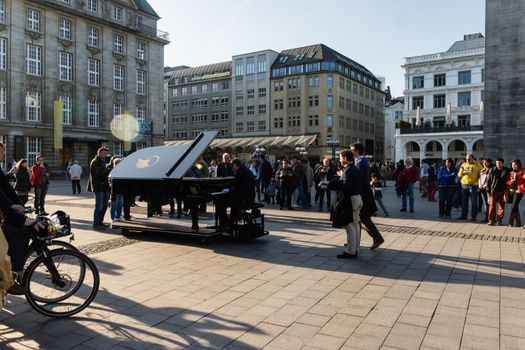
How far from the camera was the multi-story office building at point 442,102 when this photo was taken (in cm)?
5980

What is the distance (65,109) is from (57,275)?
4460 cm

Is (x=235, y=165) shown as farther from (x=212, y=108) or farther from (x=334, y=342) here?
(x=212, y=108)

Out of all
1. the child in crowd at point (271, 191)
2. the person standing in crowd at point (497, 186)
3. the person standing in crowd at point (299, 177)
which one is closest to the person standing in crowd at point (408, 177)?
the person standing in crowd at point (497, 186)

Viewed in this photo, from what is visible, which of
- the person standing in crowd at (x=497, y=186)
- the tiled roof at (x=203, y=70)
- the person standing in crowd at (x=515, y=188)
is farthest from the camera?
the tiled roof at (x=203, y=70)

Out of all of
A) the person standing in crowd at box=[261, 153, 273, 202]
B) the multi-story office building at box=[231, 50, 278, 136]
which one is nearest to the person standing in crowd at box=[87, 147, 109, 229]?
the person standing in crowd at box=[261, 153, 273, 202]

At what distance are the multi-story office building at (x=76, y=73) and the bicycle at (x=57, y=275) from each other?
38.8 m

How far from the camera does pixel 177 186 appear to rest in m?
8.65

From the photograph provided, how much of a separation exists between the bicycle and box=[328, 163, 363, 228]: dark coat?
416 centimetres

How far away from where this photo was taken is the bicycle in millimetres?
4547

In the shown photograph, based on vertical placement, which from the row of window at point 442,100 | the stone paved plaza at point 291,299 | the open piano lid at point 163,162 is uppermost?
the row of window at point 442,100

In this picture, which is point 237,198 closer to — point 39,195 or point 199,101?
point 39,195

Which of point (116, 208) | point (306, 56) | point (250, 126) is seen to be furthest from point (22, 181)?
point (250, 126)

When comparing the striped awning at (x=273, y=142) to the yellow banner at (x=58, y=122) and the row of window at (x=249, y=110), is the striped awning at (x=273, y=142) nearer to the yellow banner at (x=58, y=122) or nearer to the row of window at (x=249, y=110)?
the yellow banner at (x=58, y=122)

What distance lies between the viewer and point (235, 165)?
955cm
